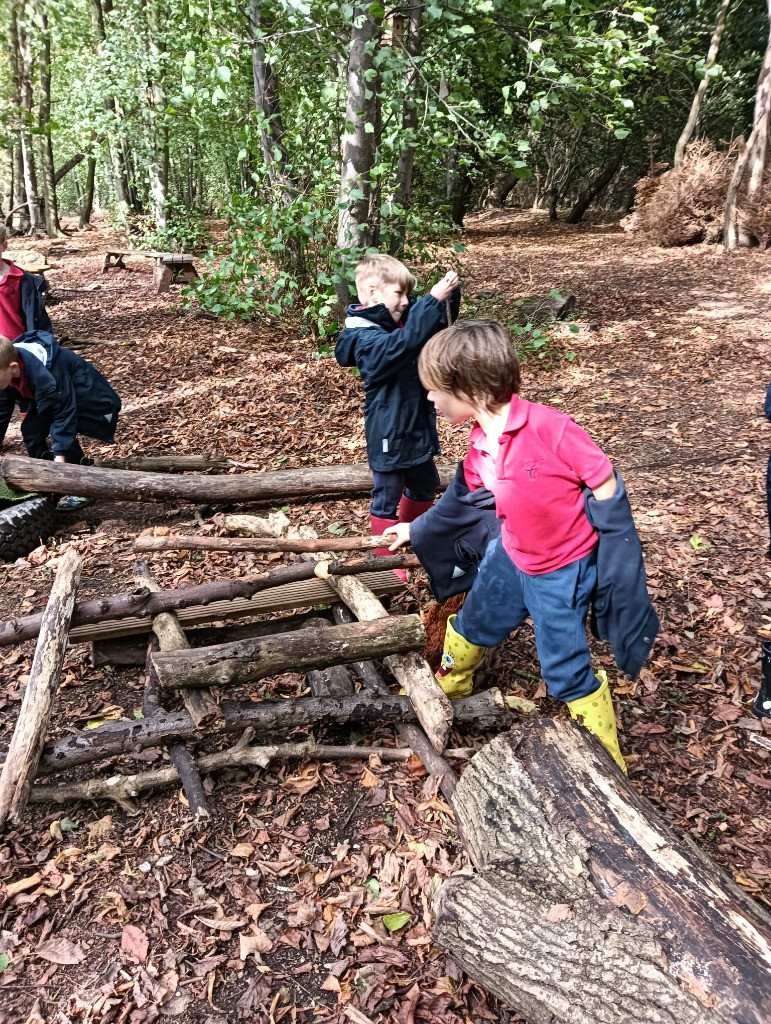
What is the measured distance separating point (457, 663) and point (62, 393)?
3730 mm

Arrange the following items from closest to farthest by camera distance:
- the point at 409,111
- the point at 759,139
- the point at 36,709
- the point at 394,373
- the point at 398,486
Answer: the point at 36,709, the point at 394,373, the point at 398,486, the point at 409,111, the point at 759,139

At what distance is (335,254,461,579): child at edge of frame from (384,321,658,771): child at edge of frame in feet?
3.28

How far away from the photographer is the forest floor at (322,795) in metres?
2.15

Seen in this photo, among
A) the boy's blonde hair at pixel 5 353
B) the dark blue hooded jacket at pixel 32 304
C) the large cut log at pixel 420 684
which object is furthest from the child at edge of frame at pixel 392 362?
the dark blue hooded jacket at pixel 32 304

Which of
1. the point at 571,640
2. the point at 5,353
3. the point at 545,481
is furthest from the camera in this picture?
the point at 5,353

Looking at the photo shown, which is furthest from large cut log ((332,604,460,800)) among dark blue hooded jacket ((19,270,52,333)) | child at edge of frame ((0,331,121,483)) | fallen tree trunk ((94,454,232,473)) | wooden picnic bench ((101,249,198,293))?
wooden picnic bench ((101,249,198,293))

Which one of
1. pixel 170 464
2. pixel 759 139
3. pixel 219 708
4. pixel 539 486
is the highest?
pixel 759 139

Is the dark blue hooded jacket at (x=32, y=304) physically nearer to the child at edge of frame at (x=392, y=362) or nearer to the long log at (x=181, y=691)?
the long log at (x=181, y=691)

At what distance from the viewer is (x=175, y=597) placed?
3.37 metres

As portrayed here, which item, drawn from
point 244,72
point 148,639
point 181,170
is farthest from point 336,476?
point 181,170

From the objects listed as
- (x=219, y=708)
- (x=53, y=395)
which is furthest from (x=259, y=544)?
(x=53, y=395)

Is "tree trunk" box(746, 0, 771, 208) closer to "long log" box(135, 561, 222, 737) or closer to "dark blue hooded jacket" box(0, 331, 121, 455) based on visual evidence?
"dark blue hooded jacket" box(0, 331, 121, 455)

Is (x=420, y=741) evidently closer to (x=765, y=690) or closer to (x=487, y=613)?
(x=487, y=613)

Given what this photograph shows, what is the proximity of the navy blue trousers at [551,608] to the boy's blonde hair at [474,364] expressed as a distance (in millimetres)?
682
